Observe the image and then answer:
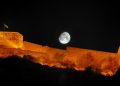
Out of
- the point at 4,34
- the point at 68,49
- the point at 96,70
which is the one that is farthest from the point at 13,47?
the point at 96,70

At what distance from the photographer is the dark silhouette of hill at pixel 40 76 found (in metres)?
29.5

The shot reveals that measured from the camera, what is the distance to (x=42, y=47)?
1537 inches

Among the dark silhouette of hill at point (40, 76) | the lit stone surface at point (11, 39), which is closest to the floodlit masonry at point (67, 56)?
the lit stone surface at point (11, 39)

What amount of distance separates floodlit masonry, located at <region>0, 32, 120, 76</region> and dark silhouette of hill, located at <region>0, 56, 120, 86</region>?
2517mm

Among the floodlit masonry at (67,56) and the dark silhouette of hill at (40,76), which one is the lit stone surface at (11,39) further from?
the dark silhouette of hill at (40,76)

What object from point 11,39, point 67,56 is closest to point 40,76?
point 11,39

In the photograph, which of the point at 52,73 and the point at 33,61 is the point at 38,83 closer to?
the point at 52,73

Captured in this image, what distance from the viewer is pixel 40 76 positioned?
30953 mm

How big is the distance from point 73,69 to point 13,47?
6652mm

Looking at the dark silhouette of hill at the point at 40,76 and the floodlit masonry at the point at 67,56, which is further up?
the floodlit masonry at the point at 67,56

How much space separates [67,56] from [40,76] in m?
8.28

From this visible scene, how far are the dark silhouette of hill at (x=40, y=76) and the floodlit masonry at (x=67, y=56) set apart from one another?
252 centimetres

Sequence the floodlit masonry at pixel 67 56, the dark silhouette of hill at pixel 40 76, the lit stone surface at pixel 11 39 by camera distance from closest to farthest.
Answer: the dark silhouette of hill at pixel 40 76 < the lit stone surface at pixel 11 39 < the floodlit masonry at pixel 67 56

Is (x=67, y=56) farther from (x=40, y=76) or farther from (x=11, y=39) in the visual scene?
(x=40, y=76)
